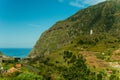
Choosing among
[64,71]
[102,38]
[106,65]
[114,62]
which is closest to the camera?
[64,71]

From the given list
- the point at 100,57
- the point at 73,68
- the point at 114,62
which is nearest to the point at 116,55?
the point at 100,57

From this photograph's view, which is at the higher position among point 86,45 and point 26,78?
point 86,45

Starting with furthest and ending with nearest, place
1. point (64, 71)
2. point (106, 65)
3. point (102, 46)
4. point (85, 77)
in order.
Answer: point (102, 46) → point (106, 65) → point (64, 71) → point (85, 77)

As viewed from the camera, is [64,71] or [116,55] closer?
[64,71]

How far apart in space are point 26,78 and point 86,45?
305ft

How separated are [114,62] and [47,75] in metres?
33.0

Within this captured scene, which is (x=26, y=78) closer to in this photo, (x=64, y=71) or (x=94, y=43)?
(x=64, y=71)

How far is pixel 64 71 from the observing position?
77938 mm

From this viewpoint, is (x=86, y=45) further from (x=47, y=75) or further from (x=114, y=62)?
Result: (x=47, y=75)

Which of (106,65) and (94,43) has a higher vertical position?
(94,43)

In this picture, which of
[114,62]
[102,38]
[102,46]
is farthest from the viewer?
[102,38]

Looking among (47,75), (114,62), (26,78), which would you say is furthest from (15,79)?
(114,62)

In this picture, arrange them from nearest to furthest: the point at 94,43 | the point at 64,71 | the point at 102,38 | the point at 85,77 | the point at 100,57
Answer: the point at 85,77 < the point at 64,71 < the point at 100,57 < the point at 94,43 < the point at 102,38

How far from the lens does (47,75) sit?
266 feet
